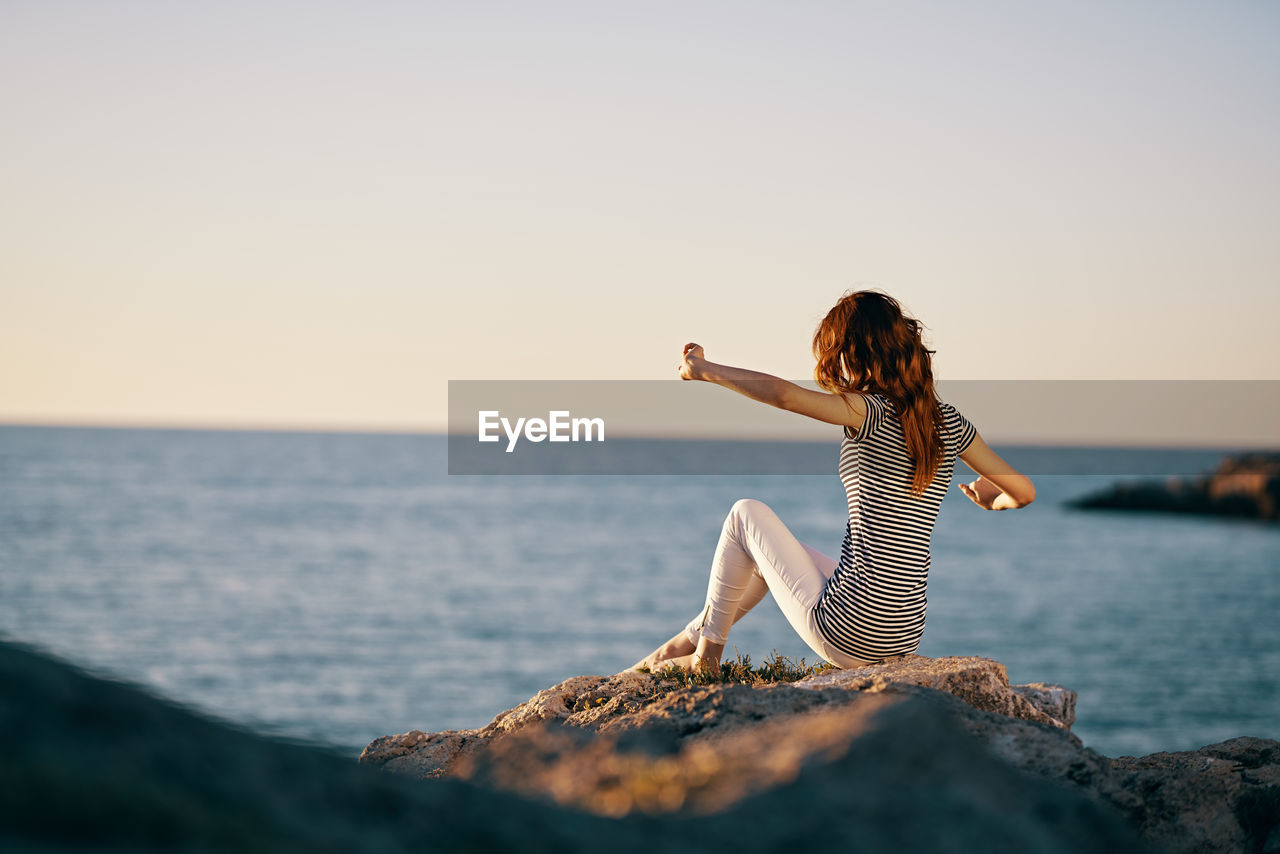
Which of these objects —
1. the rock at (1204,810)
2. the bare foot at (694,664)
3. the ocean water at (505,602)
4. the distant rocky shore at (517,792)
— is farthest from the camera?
the ocean water at (505,602)

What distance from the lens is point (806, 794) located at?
2158 mm

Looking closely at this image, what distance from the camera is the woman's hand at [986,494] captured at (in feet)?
21.1

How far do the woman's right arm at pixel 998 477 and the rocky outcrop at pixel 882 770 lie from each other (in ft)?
4.74

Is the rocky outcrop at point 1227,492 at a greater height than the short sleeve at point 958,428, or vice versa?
the short sleeve at point 958,428

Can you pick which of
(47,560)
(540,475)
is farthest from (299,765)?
(540,475)

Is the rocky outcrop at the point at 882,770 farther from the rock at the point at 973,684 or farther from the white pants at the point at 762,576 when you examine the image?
the white pants at the point at 762,576

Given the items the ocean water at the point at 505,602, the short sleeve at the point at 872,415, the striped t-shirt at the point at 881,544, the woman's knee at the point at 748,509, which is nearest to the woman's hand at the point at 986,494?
the striped t-shirt at the point at 881,544

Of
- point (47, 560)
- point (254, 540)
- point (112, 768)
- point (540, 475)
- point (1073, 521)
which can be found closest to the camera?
point (112, 768)

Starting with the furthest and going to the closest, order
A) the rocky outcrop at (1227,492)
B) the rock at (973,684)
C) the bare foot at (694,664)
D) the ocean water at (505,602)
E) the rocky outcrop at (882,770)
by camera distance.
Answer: the rocky outcrop at (1227,492)
the ocean water at (505,602)
the bare foot at (694,664)
the rock at (973,684)
the rocky outcrop at (882,770)

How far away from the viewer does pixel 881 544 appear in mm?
Result: 5957

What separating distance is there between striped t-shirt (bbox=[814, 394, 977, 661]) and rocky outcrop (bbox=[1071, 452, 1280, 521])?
58712 millimetres

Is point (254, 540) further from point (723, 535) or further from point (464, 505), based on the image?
point (723, 535)

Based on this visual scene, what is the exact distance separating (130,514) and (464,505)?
25.2m

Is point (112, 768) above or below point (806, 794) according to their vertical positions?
above
